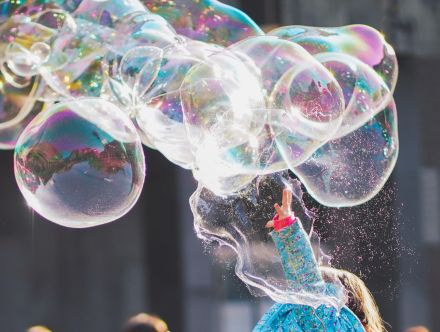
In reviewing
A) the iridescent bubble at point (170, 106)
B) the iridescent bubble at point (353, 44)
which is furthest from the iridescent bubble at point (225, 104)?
the iridescent bubble at point (353, 44)

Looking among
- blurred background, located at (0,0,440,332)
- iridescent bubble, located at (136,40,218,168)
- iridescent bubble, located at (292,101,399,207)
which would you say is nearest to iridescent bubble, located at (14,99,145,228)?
iridescent bubble, located at (136,40,218,168)

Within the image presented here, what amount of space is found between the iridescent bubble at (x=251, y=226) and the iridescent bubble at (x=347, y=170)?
0.28 m

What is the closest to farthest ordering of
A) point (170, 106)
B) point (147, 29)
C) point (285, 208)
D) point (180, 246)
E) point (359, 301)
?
point (285, 208) < point (359, 301) < point (170, 106) < point (147, 29) < point (180, 246)

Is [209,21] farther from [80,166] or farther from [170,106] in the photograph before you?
[80,166]

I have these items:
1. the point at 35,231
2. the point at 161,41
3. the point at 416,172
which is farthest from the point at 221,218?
the point at 416,172

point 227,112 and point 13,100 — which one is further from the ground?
point 227,112

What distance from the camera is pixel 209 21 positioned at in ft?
15.5

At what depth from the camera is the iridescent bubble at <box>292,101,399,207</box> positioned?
376 cm

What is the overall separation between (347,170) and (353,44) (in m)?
0.76

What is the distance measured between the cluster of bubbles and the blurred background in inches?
99.1

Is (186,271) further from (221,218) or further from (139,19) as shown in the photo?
(221,218)

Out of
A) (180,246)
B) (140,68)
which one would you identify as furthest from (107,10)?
(180,246)

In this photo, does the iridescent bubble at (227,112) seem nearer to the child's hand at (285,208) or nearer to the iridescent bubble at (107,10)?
the child's hand at (285,208)

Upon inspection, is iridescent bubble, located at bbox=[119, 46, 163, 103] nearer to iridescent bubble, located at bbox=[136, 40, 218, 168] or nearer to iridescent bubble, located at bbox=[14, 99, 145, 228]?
iridescent bubble, located at bbox=[136, 40, 218, 168]
